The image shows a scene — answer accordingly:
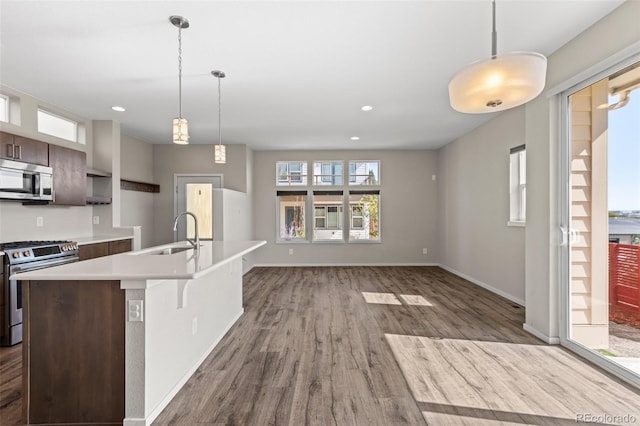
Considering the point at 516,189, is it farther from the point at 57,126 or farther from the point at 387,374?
the point at 57,126

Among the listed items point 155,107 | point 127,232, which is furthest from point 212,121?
point 127,232

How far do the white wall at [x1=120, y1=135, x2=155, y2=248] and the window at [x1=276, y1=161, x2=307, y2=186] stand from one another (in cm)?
265

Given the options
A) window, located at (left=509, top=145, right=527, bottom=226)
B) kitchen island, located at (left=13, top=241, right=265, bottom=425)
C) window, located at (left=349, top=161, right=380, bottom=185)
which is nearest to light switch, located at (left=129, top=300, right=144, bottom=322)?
kitchen island, located at (left=13, top=241, right=265, bottom=425)

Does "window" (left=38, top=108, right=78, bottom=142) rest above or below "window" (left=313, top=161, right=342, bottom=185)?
above

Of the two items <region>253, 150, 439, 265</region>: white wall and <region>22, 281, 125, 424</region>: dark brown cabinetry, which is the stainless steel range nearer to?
<region>22, 281, 125, 424</region>: dark brown cabinetry

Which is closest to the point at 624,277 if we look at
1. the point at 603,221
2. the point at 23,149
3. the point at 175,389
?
the point at 603,221

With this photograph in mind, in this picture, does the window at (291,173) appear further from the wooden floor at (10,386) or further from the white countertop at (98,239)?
the wooden floor at (10,386)

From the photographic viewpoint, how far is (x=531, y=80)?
139 centimetres

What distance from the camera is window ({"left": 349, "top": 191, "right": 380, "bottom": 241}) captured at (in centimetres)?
720

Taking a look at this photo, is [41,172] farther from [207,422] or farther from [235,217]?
[207,422]

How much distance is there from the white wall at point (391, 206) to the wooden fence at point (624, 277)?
470cm

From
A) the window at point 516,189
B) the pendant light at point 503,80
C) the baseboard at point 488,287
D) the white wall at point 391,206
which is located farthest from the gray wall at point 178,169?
the pendant light at point 503,80

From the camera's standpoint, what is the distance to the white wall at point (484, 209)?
4316 mm

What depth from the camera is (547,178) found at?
2.96 metres
